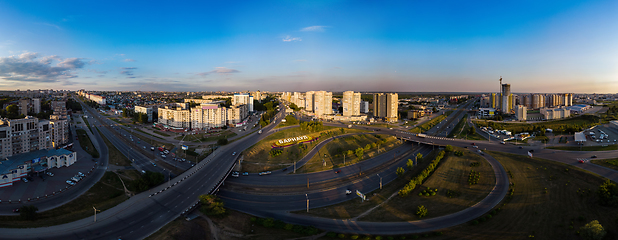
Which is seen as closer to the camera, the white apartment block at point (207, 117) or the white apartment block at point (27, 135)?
the white apartment block at point (27, 135)

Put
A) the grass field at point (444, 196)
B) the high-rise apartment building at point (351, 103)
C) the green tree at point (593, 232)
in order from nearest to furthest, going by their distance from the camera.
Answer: the green tree at point (593, 232) < the grass field at point (444, 196) < the high-rise apartment building at point (351, 103)

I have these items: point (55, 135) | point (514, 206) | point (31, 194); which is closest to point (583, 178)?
point (514, 206)

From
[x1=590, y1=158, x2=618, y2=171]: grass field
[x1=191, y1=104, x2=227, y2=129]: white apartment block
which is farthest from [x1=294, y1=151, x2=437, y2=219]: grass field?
[x1=191, y1=104, x2=227, y2=129]: white apartment block

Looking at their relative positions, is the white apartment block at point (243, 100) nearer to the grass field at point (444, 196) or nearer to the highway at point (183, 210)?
the highway at point (183, 210)

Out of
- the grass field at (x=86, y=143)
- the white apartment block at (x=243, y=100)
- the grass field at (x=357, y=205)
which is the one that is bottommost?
the grass field at (x=357, y=205)

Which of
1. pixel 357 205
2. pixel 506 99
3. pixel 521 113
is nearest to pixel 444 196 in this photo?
pixel 357 205

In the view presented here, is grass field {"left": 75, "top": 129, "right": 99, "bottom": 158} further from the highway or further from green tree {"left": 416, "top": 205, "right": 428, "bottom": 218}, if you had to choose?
green tree {"left": 416, "top": 205, "right": 428, "bottom": 218}

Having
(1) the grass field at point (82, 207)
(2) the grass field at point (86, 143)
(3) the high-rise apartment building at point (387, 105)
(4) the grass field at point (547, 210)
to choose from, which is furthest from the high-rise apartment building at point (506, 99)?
(2) the grass field at point (86, 143)
